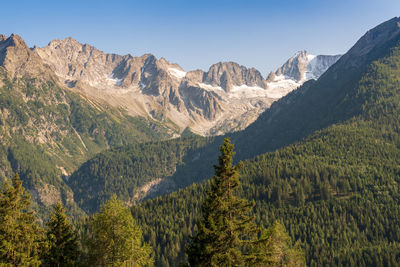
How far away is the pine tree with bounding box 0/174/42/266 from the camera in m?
35.2

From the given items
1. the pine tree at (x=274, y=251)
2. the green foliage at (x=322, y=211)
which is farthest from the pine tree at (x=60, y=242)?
the green foliage at (x=322, y=211)

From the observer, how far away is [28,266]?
3631 cm

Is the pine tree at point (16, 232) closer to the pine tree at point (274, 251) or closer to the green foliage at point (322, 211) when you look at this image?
the pine tree at point (274, 251)

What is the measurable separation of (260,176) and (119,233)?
16327cm

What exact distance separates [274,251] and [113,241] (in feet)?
66.0

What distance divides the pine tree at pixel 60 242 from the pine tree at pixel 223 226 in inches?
677

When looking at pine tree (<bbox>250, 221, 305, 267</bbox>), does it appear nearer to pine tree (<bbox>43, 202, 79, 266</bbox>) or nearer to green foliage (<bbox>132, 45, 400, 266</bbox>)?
pine tree (<bbox>43, 202, 79, 266</bbox>)

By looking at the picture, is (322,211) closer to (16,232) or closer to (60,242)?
(60,242)

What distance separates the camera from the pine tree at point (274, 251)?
33.2m

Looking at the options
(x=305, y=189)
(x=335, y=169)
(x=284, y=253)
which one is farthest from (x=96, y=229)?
(x=335, y=169)

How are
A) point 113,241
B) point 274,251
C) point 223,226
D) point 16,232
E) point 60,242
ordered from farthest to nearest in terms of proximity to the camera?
point 113,241, point 60,242, point 274,251, point 16,232, point 223,226

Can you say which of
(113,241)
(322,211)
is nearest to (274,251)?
(113,241)

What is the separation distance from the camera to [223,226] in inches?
1268

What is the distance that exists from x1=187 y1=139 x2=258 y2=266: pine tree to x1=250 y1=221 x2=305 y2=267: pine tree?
5.53 feet
